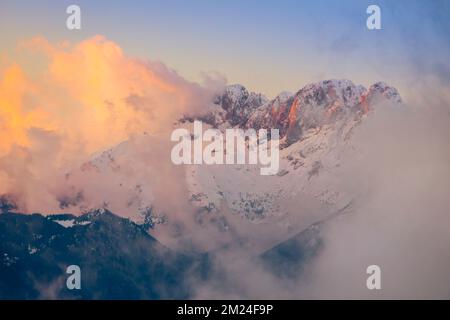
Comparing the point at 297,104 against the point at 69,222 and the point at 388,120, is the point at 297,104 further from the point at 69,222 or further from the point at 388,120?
the point at 69,222

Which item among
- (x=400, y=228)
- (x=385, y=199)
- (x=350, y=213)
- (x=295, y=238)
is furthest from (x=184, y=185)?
(x=400, y=228)

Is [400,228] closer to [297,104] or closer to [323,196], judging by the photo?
[297,104]

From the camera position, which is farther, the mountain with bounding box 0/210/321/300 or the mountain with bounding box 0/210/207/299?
the mountain with bounding box 0/210/321/300

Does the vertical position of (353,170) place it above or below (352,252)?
above

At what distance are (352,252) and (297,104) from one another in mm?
15767

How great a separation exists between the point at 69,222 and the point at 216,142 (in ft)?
129

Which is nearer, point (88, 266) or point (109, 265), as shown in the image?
point (88, 266)

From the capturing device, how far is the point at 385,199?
142 ft

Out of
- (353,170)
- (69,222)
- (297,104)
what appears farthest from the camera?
(69,222)

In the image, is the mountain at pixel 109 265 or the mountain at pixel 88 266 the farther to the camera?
the mountain at pixel 109 265

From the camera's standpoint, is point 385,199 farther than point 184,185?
No

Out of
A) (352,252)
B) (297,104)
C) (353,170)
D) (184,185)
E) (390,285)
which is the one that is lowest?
(390,285)

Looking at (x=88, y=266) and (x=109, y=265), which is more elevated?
(x=109, y=265)

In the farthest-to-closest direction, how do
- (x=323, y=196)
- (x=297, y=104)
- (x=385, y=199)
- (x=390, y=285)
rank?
(x=323, y=196) → (x=297, y=104) → (x=385, y=199) → (x=390, y=285)
